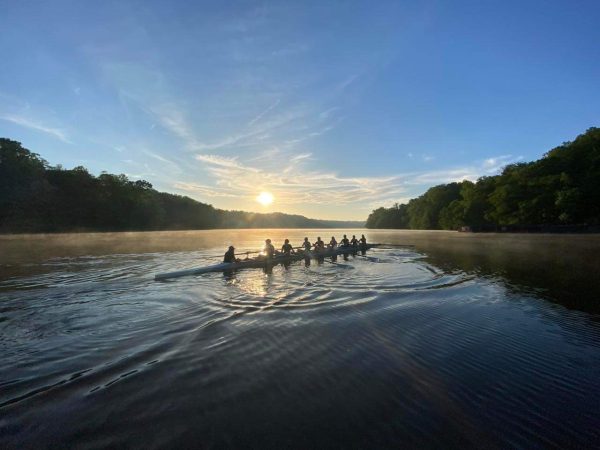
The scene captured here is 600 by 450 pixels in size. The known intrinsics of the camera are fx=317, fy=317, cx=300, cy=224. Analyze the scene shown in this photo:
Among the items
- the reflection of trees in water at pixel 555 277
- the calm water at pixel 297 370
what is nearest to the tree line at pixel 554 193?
the reflection of trees in water at pixel 555 277

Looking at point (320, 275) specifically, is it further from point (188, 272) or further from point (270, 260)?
point (188, 272)

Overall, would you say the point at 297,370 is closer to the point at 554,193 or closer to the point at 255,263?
the point at 255,263

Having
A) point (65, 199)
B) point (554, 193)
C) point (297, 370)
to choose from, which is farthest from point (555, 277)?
point (65, 199)

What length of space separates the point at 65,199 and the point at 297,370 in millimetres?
122008

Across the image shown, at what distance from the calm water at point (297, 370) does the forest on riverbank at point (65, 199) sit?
318 feet

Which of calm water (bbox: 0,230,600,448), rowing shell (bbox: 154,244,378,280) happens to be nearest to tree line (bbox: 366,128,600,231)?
rowing shell (bbox: 154,244,378,280)

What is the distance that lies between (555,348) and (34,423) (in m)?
10.9

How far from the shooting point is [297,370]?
6.76 m

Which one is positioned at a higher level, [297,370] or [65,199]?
[65,199]

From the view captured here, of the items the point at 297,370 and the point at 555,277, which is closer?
the point at 297,370

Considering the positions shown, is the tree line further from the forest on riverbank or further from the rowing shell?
the forest on riverbank

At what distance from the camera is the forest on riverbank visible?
281 feet

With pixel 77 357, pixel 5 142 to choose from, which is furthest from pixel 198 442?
pixel 5 142

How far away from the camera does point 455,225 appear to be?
126m
